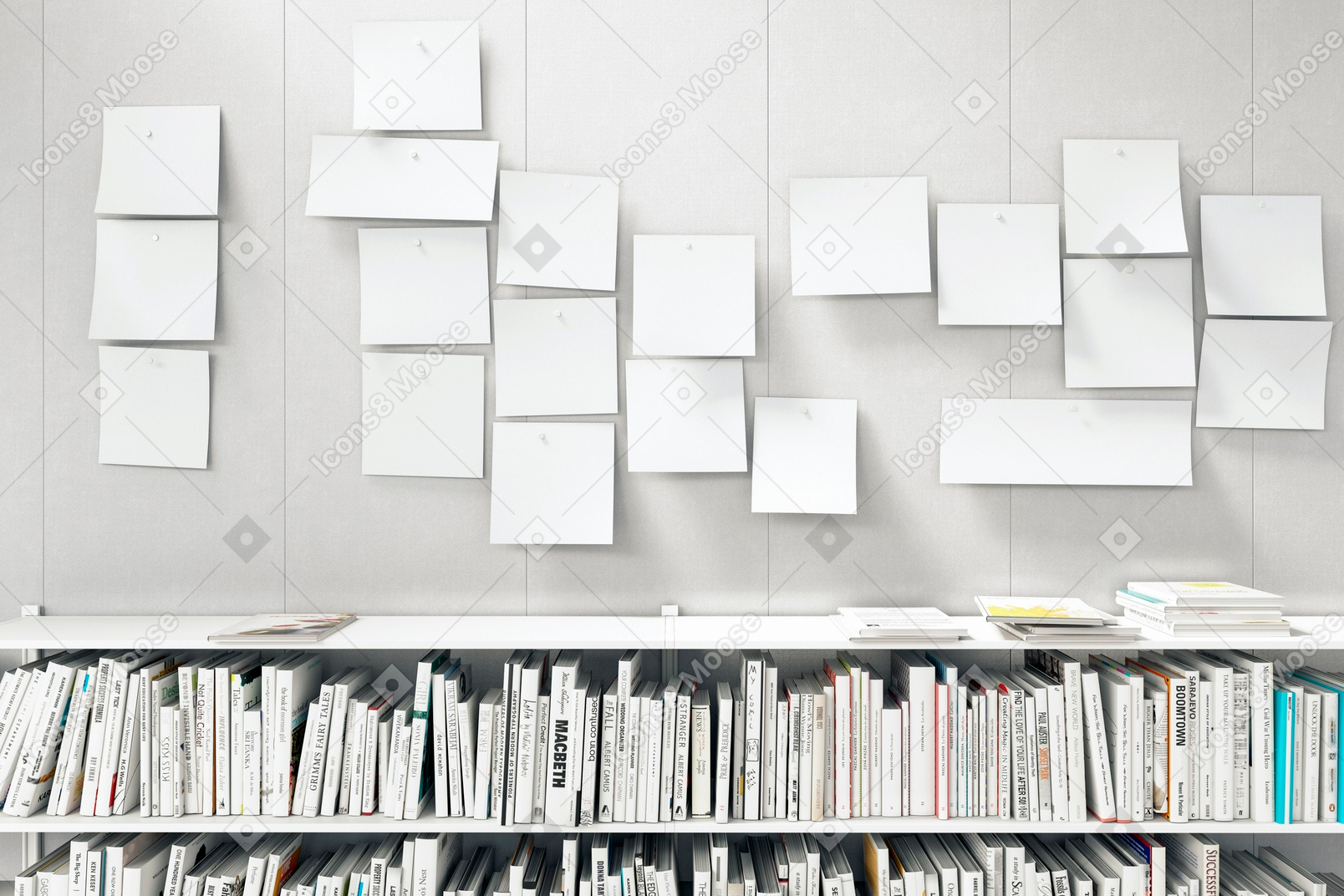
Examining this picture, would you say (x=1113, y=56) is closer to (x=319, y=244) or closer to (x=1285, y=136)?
(x=1285, y=136)

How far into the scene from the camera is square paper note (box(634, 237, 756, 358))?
1599mm

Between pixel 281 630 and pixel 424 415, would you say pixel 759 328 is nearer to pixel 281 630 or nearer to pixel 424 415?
pixel 424 415

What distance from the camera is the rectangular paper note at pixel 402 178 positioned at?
63.2 inches

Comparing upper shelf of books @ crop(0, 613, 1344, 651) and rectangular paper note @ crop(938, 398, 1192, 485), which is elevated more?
rectangular paper note @ crop(938, 398, 1192, 485)

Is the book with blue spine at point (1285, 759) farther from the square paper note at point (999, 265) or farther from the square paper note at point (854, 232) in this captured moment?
the square paper note at point (854, 232)

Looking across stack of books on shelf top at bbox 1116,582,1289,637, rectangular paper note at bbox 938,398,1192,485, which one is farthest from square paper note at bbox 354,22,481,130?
stack of books on shelf top at bbox 1116,582,1289,637

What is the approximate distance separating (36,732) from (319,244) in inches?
44.7

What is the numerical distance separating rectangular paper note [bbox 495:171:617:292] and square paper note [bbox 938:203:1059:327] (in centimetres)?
75

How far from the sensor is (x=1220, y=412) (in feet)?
5.29

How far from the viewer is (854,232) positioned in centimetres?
161

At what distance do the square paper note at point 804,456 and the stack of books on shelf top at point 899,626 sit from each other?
0.24 m

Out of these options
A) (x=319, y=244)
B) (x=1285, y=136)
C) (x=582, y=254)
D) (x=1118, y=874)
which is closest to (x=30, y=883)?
(x=319, y=244)

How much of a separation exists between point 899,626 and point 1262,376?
104 cm

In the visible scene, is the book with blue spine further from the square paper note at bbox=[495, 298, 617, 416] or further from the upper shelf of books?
the square paper note at bbox=[495, 298, 617, 416]
